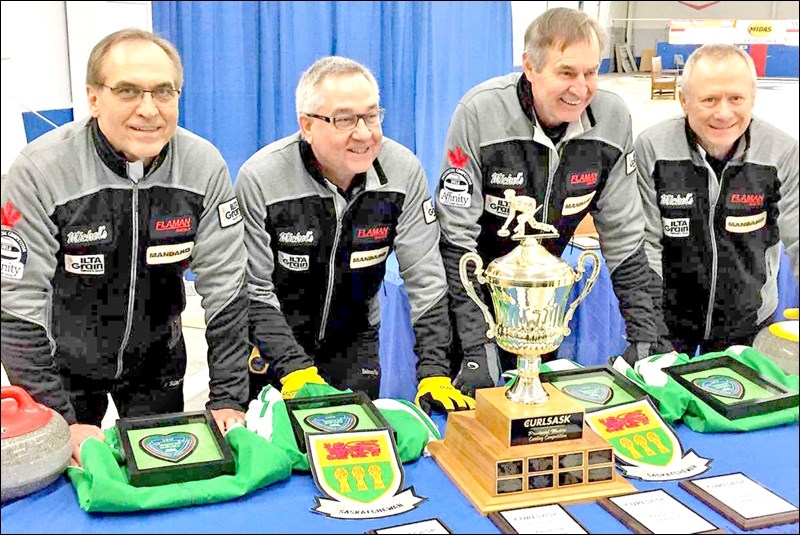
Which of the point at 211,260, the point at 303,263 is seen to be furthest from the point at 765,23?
the point at 211,260

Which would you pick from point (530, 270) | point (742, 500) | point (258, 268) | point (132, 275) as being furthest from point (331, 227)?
point (742, 500)

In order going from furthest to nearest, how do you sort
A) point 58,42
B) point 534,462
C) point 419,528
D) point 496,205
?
point 58,42 < point 496,205 < point 534,462 < point 419,528

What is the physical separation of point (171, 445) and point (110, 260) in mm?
523

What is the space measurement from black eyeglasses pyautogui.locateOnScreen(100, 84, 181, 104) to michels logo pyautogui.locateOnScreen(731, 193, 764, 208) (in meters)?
1.14

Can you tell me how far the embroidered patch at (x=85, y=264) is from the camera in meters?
1.57

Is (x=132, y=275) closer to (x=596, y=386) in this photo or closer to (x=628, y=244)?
(x=596, y=386)

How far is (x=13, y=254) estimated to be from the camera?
4.77ft

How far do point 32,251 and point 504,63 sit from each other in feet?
5.39

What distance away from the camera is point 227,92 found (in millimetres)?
2539

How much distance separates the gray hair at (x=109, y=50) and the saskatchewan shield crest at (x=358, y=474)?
75 cm

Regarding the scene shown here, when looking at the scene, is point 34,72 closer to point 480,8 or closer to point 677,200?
point 480,8

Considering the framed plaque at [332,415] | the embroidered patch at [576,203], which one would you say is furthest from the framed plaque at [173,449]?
the embroidered patch at [576,203]

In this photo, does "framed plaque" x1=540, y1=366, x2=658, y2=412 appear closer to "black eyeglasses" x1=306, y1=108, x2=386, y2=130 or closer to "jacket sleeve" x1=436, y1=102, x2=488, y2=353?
"jacket sleeve" x1=436, y1=102, x2=488, y2=353

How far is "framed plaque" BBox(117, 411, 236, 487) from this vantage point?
116 centimetres
